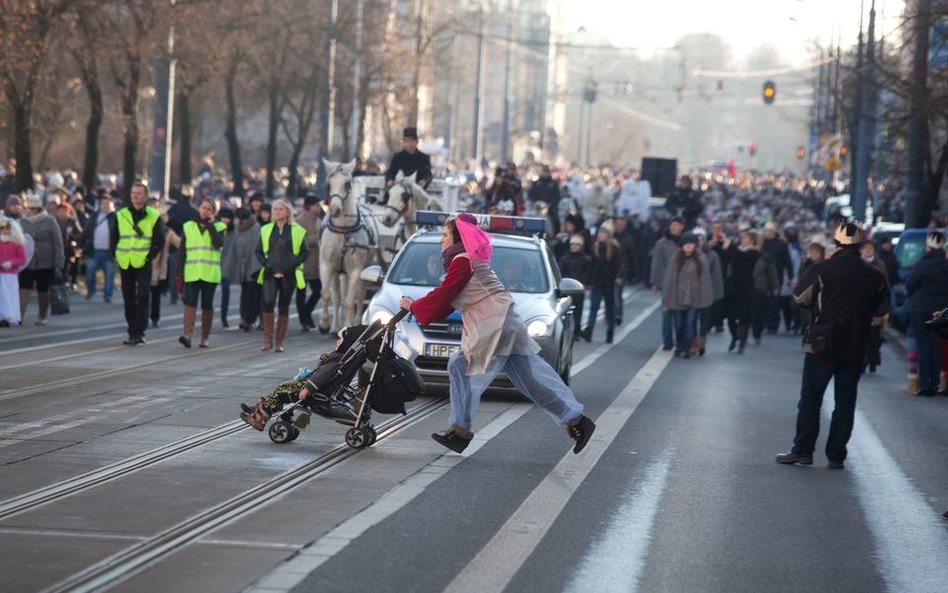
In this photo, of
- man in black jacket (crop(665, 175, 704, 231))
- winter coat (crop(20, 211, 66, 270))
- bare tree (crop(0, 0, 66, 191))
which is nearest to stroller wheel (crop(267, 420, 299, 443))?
winter coat (crop(20, 211, 66, 270))

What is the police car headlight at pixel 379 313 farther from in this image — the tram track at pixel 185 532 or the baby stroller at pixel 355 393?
the tram track at pixel 185 532

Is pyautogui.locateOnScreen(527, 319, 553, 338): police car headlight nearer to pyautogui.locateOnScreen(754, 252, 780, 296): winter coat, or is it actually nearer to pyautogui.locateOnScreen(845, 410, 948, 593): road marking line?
pyautogui.locateOnScreen(845, 410, 948, 593): road marking line

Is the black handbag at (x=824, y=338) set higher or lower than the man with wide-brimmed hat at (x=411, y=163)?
lower

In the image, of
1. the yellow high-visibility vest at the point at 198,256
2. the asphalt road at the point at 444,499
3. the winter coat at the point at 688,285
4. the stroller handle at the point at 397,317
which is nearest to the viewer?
the asphalt road at the point at 444,499

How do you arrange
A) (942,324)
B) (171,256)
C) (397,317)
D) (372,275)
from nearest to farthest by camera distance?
(942,324) < (397,317) < (372,275) < (171,256)

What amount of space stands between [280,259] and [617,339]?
7987 millimetres

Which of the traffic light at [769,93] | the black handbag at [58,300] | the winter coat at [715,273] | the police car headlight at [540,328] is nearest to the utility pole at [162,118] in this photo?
the black handbag at [58,300]

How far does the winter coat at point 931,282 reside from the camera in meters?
19.8

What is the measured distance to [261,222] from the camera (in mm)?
25281

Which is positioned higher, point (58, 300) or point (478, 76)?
point (478, 76)

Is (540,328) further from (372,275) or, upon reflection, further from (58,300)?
(58,300)

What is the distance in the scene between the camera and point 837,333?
1279 centimetres

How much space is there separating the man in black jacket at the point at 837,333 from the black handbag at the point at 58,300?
49.5 ft

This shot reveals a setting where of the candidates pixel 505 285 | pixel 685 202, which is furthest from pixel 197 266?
pixel 685 202
